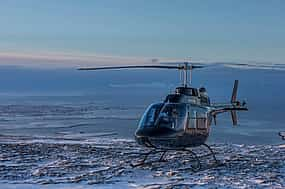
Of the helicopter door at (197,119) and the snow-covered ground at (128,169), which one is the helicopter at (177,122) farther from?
the snow-covered ground at (128,169)

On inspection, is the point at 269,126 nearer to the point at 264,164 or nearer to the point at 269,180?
the point at 264,164

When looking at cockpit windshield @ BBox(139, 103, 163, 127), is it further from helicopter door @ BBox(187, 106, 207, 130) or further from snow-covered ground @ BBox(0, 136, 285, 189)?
snow-covered ground @ BBox(0, 136, 285, 189)

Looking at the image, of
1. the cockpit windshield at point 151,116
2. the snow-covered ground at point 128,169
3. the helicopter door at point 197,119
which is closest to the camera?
the snow-covered ground at point 128,169

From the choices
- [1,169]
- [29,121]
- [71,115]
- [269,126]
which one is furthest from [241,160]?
[71,115]

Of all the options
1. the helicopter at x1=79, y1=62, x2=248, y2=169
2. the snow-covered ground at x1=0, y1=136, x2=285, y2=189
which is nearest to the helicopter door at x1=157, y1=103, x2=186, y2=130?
the helicopter at x1=79, y1=62, x2=248, y2=169

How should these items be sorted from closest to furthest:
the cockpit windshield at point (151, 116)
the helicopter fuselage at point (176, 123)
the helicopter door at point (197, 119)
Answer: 1. the helicopter fuselage at point (176, 123)
2. the cockpit windshield at point (151, 116)
3. the helicopter door at point (197, 119)

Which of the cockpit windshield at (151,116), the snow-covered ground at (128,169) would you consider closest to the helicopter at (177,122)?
the cockpit windshield at (151,116)

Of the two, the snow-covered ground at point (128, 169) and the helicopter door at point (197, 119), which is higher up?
the helicopter door at point (197, 119)

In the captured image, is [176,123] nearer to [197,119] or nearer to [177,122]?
[177,122]
